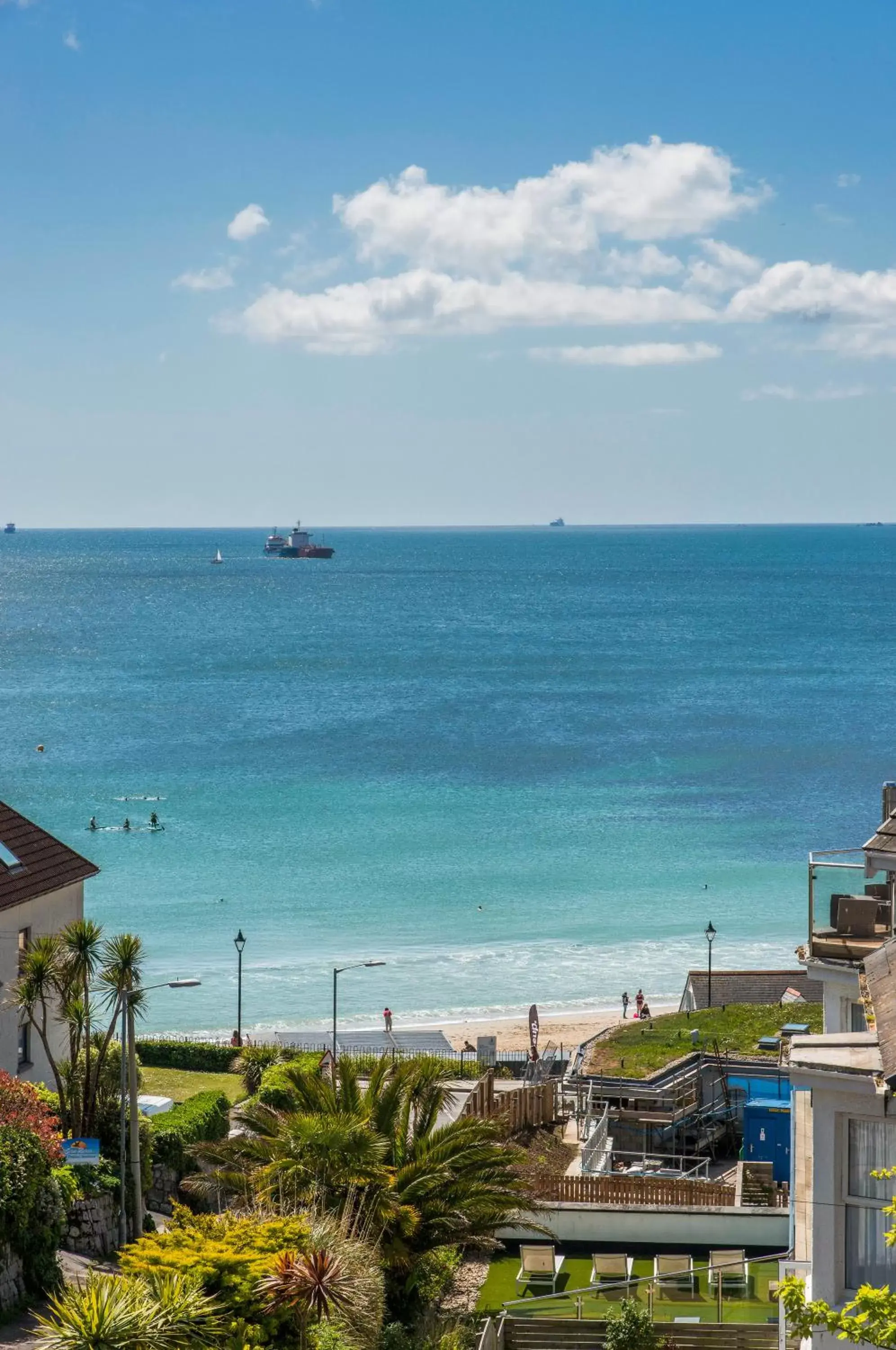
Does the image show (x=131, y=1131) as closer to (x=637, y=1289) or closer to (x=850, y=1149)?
(x=637, y=1289)

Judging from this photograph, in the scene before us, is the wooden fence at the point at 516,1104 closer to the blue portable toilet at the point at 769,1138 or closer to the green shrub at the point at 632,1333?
the blue portable toilet at the point at 769,1138

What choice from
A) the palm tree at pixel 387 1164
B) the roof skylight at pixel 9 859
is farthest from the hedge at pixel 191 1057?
the palm tree at pixel 387 1164

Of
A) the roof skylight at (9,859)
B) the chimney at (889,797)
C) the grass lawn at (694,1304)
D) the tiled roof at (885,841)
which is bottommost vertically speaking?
the grass lawn at (694,1304)

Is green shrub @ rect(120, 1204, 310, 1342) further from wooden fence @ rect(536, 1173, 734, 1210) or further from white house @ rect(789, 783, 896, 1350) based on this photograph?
wooden fence @ rect(536, 1173, 734, 1210)

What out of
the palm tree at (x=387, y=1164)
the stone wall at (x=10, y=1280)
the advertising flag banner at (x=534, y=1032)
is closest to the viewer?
the stone wall at (x=10, y=1280)

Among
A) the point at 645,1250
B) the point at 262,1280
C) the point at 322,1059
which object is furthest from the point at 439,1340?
the point at 322,1059

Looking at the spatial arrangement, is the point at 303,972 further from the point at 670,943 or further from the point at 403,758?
the point at 403,758

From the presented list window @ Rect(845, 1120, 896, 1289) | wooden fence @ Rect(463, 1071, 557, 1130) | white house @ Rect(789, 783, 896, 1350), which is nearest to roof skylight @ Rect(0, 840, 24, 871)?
wooden fence @ Rect(463, 1071, 557, 1130)

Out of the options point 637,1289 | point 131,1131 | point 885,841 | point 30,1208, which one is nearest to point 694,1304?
point 637,1289
